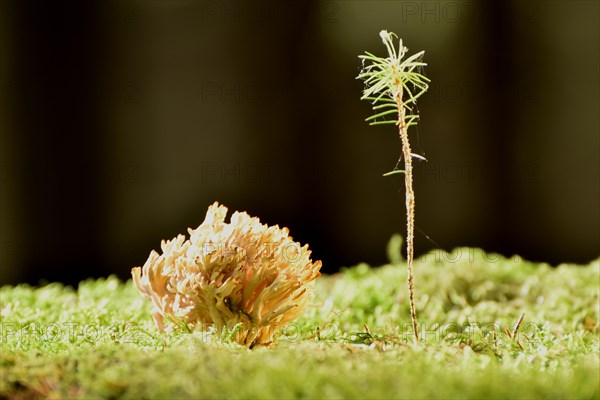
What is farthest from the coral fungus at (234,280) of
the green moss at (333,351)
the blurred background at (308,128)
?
the blurred background at (308,128)

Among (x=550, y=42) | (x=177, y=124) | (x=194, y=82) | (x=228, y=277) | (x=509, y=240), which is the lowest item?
(x=509, y=240)

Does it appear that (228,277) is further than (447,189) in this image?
No

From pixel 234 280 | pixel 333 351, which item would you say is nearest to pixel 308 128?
pixel 234 280

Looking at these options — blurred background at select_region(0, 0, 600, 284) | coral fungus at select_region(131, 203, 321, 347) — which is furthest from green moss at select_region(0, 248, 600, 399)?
blurred background at select_region(0, 0, 600, 284)

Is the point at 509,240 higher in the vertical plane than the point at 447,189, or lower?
lower

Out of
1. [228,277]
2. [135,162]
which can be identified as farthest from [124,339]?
[135,162]

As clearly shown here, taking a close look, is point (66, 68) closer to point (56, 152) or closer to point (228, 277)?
point (56, 152)

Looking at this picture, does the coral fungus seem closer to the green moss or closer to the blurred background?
the green moss
